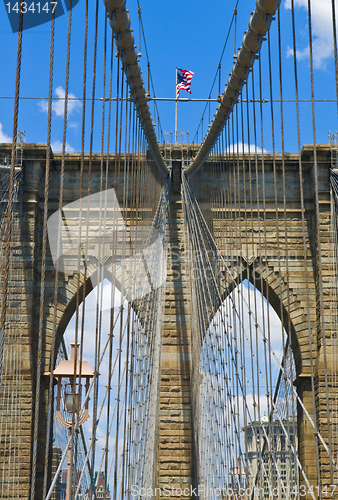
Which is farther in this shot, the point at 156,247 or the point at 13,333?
the point at 13,333

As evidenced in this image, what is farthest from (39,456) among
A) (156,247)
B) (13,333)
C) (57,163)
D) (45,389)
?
(57,163)

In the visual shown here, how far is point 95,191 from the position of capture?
1385 cm

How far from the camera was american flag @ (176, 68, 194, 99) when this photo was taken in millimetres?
15863

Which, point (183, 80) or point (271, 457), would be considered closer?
point (271, 457)

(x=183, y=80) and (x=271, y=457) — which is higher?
(x=183, y=80)

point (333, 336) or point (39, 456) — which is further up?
point (333, 336)

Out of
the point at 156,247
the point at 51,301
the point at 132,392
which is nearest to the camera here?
the point at 132,392

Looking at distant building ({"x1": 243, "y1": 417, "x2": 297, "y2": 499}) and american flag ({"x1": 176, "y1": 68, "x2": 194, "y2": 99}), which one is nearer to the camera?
distant building ({"x1": 243, "y1": 417, "x2": 297, "y2": 499})

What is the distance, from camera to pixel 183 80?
52.3ft

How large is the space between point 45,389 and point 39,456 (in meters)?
1.21

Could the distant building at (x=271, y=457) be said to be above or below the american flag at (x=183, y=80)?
below

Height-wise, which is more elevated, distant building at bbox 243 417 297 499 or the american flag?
the american flag

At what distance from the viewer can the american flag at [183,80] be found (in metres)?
15.9

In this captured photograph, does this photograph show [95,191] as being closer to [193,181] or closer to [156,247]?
[193,181]
